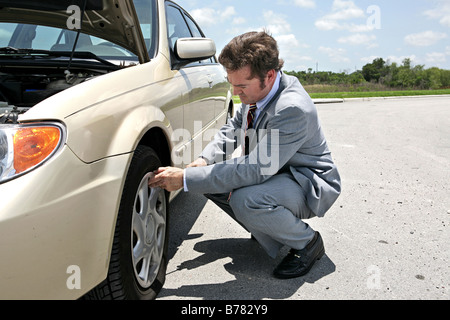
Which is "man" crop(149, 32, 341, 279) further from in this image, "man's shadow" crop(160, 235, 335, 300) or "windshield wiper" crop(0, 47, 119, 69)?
"windshield wiper" crop(0, 47, 119, 69)

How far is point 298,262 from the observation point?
235cm

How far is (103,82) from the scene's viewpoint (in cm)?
172

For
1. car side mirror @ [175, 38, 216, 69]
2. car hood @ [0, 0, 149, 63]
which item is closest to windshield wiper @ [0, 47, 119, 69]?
car hood @ [0, 0, 149, 63]

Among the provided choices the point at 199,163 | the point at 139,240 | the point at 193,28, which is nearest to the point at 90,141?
the point at 139,240

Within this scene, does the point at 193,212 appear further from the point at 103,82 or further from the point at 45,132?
the point at 45,132

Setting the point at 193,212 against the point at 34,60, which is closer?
the point at 34,60

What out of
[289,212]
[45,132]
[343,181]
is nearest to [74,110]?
[45,132]

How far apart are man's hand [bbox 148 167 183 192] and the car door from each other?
48cm

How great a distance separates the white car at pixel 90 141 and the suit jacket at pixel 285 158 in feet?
1.09

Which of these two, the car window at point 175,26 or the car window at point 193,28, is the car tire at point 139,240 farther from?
the car window at point 193,28
